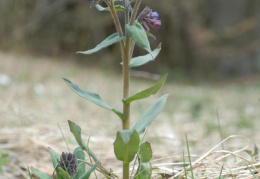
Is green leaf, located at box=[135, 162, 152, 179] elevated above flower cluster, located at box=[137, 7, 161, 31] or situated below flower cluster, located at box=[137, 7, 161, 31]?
below

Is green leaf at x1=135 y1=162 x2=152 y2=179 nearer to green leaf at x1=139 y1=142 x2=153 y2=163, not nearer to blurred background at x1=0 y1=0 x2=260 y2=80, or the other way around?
green leaf at x1=139 y1=142 x2=153 y2=163

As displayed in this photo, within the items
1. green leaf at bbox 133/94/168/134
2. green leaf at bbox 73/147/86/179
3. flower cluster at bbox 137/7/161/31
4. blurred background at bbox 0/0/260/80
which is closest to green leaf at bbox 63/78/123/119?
green leaf at bbox 133/94/168/134

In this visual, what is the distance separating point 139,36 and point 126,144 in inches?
12.2

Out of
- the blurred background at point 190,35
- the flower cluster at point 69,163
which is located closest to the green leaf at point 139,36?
the flower cluster at point 69,163

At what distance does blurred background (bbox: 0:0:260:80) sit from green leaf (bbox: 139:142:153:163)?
1099 cm

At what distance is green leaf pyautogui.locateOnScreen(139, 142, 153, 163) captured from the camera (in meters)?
1.19

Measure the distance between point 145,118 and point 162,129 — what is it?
79.0 inches

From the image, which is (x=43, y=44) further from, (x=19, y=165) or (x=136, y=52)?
(x=19, y=165)

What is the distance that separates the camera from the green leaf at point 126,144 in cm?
108

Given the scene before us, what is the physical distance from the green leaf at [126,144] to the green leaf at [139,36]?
0.79ft

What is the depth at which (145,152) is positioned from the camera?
1197mm

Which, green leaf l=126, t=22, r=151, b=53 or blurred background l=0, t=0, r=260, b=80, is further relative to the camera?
blurred background l=0, t=0, r=260, b=80

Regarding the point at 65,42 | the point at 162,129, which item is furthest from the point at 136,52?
the point at 162,129

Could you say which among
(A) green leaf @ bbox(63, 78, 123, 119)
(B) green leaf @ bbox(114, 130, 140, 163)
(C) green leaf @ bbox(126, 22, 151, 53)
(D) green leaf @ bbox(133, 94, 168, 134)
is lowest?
(B) green leaf @ bbox(114, 130, 140, 163)
